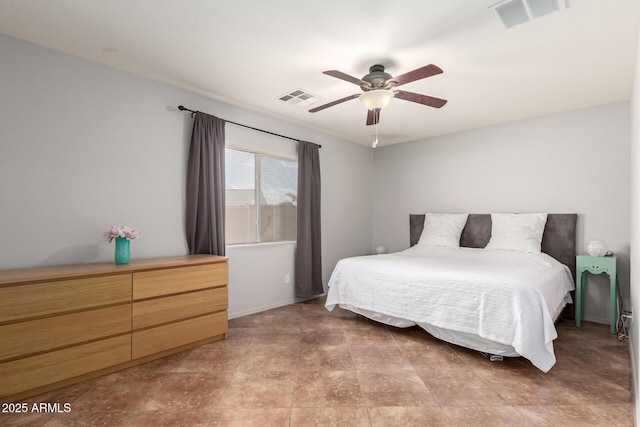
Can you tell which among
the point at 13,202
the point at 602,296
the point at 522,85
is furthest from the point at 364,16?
the point at 602,296

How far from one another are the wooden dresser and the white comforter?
1.53 metres

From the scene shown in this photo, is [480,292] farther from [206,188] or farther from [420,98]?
[206,188]

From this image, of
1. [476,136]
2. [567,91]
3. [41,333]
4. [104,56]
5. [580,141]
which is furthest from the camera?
[476,136]

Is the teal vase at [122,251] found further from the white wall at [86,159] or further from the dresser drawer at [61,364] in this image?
the dresser drawer at [61,364]

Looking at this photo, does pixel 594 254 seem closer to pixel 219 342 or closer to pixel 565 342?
pixel 565 342

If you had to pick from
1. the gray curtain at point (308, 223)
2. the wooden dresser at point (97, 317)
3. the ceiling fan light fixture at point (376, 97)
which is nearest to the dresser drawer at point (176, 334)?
the wooden dresser at point (97, 317)

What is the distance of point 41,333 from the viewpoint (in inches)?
81.0

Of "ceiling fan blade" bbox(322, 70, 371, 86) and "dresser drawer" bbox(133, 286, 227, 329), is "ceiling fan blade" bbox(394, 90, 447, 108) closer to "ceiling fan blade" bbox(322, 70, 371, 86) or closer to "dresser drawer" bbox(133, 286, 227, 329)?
"ceiling fan blade" bbox(322, 70, 371, 86)

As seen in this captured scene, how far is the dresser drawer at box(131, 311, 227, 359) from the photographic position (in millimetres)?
2508

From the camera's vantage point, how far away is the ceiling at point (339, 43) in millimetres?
2039

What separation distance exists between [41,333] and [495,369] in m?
3.17

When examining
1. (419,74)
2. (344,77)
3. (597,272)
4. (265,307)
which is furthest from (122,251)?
(597,272)

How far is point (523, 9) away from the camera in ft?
6.52

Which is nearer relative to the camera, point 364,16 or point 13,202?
point 364,16
